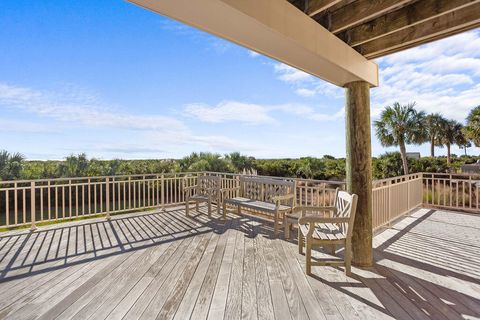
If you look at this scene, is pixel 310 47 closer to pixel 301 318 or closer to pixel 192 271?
pixel 301 318

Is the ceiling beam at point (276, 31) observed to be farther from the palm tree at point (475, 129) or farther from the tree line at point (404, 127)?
the palm tree at point (475, 129)

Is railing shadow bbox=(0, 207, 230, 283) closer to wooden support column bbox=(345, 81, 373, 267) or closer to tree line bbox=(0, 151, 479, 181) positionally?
wooden support column bbox=(345, 81, 373, 267)

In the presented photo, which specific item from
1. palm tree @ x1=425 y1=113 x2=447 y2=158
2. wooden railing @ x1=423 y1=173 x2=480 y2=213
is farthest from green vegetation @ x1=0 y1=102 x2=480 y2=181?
palm tree @ x1=425 y1=113 x2=447 y2=158

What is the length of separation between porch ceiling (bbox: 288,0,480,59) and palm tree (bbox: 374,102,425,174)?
13.7 m

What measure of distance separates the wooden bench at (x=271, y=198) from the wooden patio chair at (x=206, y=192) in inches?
15.0

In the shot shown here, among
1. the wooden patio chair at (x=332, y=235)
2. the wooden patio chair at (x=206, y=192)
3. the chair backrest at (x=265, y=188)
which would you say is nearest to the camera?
the wooden patio chair at (x=332, y=235)

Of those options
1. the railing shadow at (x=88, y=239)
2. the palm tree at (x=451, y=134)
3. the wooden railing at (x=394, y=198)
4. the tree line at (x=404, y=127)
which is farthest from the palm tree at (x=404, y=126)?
the railing shadow at (x=88, y=239)

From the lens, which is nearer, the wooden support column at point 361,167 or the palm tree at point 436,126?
the wooden support column at point 361,167

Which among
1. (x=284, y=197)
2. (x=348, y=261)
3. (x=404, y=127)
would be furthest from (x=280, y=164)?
(x=348, y=261)

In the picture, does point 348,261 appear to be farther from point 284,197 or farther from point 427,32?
point 427,32

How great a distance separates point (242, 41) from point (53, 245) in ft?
12.9

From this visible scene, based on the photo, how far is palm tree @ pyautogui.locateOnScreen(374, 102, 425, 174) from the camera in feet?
46.1

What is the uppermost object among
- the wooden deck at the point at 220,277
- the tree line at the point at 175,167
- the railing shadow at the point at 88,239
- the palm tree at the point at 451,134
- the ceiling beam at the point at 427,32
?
the palm tree at the point at 451,134

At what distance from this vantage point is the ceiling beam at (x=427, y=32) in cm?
224
